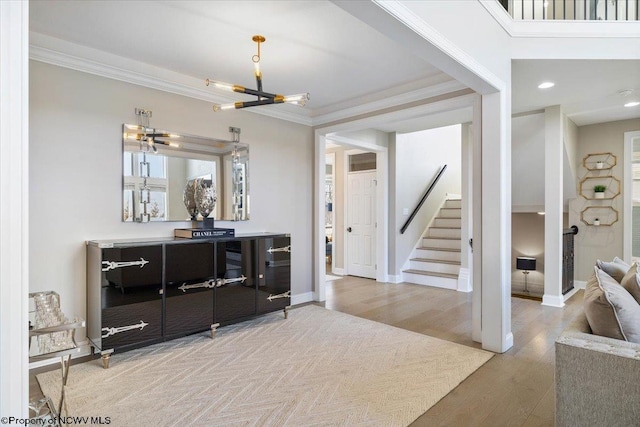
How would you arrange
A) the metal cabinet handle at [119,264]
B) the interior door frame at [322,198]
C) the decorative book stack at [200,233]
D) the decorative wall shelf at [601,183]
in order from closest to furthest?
1. the metal cabinet handle at [119,264]
2. the decorative book stack at [200,233]
3. the interior door frame at [322,198]
4. the decorative wall shelf at [601,183]

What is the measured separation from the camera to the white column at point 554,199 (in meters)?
4.77

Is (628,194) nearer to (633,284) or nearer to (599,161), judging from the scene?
(599,161)

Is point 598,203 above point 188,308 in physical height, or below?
above

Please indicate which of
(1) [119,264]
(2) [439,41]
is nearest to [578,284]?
(2) [439,41]

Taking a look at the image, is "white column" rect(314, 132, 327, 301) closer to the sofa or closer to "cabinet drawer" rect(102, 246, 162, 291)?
"cabinet drawer" rect(102, 246, 162, 291)

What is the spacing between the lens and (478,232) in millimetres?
3355

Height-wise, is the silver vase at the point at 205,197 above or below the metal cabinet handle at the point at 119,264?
above

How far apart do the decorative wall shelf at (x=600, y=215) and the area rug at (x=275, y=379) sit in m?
4.04

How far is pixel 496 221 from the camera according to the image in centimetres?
316

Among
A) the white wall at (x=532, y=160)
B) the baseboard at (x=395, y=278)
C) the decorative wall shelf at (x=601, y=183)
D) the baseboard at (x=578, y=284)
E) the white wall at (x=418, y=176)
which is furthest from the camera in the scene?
the white wall at (x=418, y=176)

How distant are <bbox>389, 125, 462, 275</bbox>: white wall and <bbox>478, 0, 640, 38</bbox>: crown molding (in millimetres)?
3182

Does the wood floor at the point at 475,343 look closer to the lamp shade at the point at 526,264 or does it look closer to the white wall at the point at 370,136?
the lamp shade at the point at 526,264

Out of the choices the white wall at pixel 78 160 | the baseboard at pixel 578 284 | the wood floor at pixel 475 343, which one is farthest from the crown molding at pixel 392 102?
the baseboard at pixel 578 284

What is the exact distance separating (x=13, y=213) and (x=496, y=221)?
327cm
